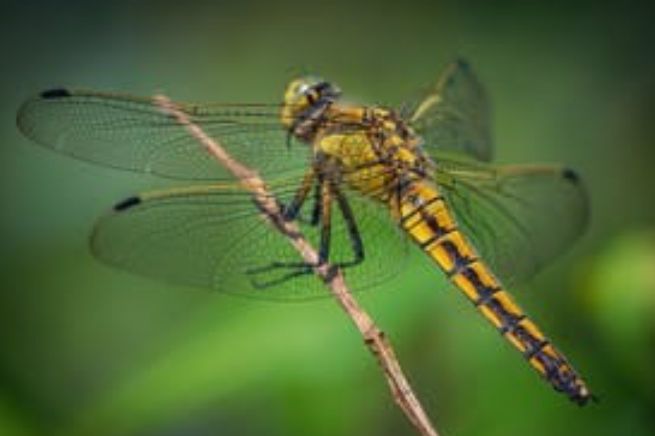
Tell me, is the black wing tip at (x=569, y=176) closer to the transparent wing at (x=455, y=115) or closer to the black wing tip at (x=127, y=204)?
the transparent wing at (x=455, y=115)

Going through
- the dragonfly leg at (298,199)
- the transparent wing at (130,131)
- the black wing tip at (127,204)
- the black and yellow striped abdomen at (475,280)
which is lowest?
the black and yellow striped abdomen at (475,280)

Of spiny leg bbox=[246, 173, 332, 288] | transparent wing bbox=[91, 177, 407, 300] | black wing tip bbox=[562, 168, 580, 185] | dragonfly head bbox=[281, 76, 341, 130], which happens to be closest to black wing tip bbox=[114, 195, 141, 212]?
transparent wing bbox=[91, 177, 407, 300]

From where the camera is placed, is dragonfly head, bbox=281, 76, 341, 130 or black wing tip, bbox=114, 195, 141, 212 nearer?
black wing tip, bbox=114, 195, 141, 212

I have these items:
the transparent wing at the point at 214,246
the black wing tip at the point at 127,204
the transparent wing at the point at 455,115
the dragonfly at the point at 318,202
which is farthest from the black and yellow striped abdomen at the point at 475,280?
the black wing tip at the point at 127,204

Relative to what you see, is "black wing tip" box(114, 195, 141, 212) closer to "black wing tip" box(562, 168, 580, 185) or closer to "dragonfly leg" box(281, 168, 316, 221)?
"dragonfly leg" box(281, 168, 316, 221)

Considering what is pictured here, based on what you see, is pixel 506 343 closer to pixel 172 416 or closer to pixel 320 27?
pixel 172 416

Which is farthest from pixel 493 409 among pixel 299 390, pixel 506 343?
pixel 299 390

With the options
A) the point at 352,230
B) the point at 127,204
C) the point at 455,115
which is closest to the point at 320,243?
the point at 352,230
